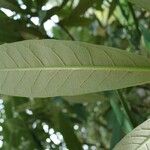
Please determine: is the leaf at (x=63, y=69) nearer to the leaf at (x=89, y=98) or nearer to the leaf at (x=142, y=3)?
the leaf at (x=142, y=3)

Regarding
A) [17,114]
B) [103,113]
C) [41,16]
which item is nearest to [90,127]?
[103,113]

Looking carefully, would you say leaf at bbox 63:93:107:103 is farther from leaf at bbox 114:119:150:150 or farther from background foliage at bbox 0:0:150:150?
leaf at bbox 114:119:150:150

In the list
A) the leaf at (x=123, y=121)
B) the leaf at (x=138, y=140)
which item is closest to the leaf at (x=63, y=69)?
the leaf at (x=138, y=140)

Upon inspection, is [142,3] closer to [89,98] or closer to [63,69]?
[63,69]

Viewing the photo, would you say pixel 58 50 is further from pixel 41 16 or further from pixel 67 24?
pixel 67 24

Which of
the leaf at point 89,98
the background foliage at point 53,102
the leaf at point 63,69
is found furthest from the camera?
the leaf at point 89,98

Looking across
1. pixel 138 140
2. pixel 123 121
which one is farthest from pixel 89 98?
pixel 138 140

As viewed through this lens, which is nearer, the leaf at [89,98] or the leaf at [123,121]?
the leaf at [123,121]
